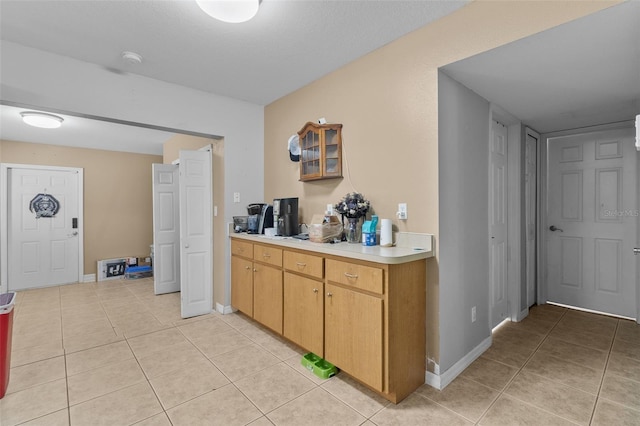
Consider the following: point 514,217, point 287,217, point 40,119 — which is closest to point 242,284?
point 287,217

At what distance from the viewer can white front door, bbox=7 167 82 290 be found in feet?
16.1

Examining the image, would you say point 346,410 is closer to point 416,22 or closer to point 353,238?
point 353,238

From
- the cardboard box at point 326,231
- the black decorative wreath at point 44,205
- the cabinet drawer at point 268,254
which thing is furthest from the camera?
the black decorative wreath at point 44,205

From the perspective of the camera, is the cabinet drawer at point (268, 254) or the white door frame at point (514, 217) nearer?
the cabinet drawer at point (268, 254)

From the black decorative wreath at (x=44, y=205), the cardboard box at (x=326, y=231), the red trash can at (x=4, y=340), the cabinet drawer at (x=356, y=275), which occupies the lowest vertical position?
the red trash can at (x=4, y=340)

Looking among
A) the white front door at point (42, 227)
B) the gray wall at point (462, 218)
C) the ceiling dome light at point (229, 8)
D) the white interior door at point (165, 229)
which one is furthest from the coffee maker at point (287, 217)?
the white front door at point (42, 227)

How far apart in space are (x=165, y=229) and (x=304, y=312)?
3262 mm

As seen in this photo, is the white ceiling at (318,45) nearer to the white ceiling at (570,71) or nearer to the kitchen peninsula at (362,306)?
the white ceiling at (570,71)

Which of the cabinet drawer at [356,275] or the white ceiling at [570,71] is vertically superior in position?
the white ceiling at [570,71]

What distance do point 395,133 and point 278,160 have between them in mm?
1700

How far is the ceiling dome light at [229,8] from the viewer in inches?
66.4

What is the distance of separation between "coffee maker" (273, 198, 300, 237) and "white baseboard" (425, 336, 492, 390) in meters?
1.73

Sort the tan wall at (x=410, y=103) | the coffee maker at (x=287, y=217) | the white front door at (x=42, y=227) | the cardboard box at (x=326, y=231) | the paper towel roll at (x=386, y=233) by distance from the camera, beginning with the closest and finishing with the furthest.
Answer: the tan wall at (x=410, y=103) → the paper towel roll at (x=386, y=233) → the cardboard box at (x=326, y=231) → the coffee maker at (x=287, y=217) → the white front door at (x=42, y=227)

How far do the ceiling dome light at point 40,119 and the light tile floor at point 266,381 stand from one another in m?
2.38
